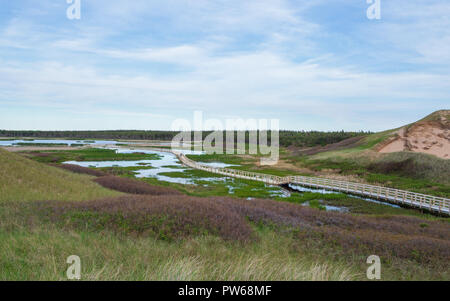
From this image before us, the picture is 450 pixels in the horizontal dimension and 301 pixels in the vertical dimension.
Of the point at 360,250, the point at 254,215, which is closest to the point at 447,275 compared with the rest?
the point at 360,250

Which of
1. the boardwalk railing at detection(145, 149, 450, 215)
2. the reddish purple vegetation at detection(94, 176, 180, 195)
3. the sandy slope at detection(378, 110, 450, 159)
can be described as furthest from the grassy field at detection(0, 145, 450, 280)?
the sandy slope at detection(378, 110, 450, 159)

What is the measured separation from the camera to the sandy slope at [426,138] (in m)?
43.2

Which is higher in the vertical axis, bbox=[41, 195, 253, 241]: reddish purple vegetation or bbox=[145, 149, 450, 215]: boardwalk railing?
bbox=[41, 195, 253, 241]: reddish purple vegetation

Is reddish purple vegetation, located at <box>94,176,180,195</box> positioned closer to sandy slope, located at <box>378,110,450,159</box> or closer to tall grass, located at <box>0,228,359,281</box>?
tall grass, located at <box>0,228,359,281</box>

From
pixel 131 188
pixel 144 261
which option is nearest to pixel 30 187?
pixel 131 188

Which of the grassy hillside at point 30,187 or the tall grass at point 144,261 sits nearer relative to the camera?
the tall grass at point 144,261

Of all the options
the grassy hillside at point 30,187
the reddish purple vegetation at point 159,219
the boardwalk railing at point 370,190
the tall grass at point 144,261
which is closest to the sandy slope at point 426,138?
the boardwalk railing at point 370,190

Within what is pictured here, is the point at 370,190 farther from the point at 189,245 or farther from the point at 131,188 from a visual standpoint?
the point at 189,245

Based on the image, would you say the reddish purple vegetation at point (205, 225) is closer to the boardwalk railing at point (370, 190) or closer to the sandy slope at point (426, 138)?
the boardwalk railing at point (370, 190)

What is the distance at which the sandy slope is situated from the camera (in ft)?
142

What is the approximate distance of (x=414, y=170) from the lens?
36750mm

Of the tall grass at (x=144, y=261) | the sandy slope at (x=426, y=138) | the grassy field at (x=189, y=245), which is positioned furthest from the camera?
the sandy slope at (x=426, y=138)

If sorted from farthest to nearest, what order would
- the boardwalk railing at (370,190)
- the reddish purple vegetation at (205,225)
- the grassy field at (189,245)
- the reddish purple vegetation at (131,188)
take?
the boardwalk railing at (370,190)
the reddish purple vegetation at (131,188)
the reddish purple vegetation at (205,225)
the grassy field at (189,245)

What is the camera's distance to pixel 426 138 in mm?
46250
